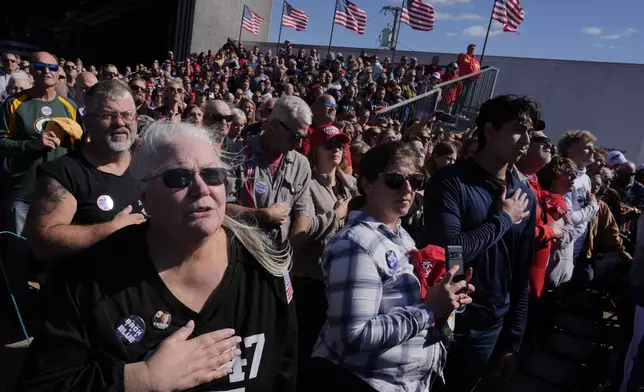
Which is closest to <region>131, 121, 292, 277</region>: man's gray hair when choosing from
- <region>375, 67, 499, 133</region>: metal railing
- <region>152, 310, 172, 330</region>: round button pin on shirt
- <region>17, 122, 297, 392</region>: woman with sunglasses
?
<region>17, 122, 297, 392</region>: woman with sunglasses

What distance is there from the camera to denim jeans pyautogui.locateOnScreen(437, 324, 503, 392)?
2.71 metres

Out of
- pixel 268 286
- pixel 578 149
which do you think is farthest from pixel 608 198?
pixel 268 286

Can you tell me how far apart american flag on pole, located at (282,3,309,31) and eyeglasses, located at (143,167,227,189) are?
2310cm

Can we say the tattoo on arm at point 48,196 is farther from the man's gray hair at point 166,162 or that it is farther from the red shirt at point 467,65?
the red shirt at point 467,65

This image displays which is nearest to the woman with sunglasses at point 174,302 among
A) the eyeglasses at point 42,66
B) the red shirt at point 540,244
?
the red shirt at point 540,244

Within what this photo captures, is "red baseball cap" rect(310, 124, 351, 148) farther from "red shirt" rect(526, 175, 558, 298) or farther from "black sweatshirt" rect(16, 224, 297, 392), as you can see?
"black sweatshirt" rect(16, 224, 297, 392)

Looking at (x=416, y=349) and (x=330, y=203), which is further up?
(x=330, y=203)

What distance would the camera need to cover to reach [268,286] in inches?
72.0

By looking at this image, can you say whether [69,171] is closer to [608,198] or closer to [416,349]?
[416,349]

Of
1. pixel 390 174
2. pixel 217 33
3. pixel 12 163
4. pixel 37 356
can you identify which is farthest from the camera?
pixel 217 33

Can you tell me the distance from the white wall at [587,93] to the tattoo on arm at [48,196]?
16166 millimetres

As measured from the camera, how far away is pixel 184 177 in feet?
5.40

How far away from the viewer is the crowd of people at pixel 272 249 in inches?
60.1

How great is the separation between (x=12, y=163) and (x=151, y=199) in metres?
2.96
